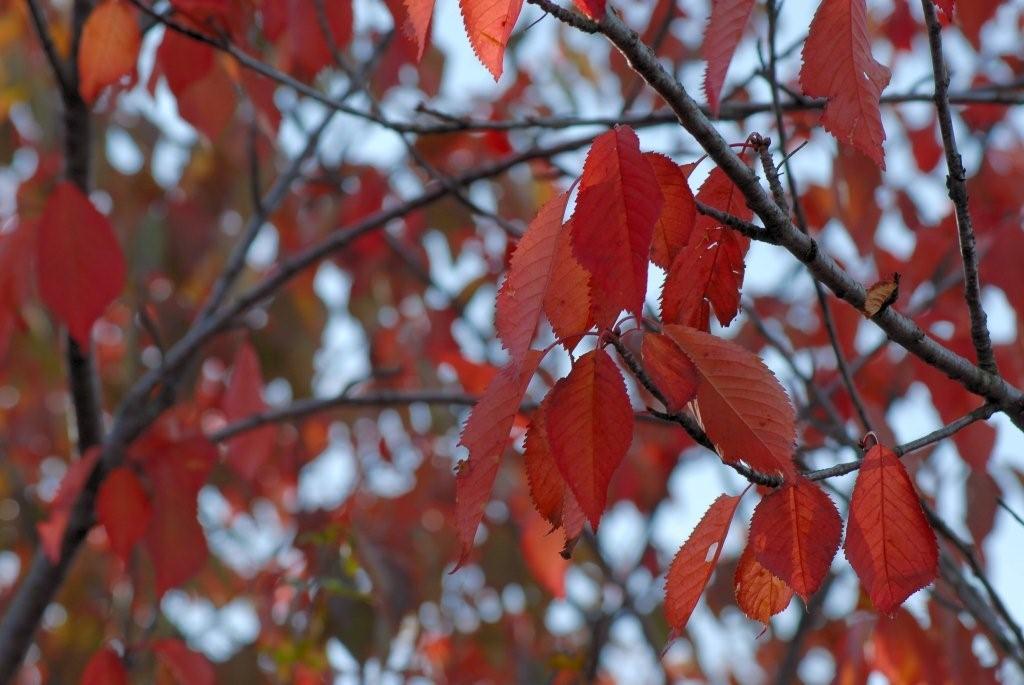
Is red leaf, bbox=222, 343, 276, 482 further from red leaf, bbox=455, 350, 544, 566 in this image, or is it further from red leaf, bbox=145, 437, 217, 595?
red leaf, bbox=455, 350, 544, 566

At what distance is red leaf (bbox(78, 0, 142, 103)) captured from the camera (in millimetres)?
1451

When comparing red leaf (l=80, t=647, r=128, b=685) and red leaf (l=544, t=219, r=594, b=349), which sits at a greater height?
red leaf (l=80, t=647, r=128, b=685)

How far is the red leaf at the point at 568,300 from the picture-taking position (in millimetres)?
795

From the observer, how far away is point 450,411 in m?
2.33

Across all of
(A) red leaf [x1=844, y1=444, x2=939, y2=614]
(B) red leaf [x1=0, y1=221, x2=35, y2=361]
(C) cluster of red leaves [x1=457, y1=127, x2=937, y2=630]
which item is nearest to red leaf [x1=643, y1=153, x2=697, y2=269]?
(C) cluster of red leaves [x1=457, y1=127, x2=937, y2=630]

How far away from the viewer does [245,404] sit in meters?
1.91

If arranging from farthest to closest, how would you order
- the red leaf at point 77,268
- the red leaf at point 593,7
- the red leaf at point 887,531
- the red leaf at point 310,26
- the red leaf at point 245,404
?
the red leaf at point 245,404, the red leaf at point 310,26, the red leaf at point 77,268, the red leaf at point 887,531, the red leaf at point 593,7

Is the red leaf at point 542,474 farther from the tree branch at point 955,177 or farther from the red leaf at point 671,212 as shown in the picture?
the tree branch at point 955,177

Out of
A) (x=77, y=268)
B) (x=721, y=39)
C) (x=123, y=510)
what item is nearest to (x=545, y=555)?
(x=123, y=510)

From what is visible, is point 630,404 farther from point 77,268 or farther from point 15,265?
point 15,265

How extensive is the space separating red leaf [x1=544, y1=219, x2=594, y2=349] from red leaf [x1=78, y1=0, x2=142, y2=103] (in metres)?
0.90

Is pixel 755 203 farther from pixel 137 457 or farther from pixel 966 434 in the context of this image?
pixel 137 457

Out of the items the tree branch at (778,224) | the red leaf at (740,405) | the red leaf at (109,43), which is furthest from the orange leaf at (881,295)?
the red leaf at (109,43)

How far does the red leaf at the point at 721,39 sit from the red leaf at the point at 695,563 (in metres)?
0.32
